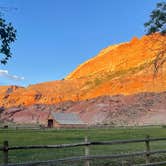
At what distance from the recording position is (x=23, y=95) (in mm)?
187500

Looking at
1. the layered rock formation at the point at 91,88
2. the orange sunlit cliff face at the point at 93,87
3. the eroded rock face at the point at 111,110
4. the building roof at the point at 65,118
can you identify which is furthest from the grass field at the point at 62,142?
the orange sunlit cliff face at the point at 93,87

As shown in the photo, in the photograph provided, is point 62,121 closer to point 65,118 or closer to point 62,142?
point 65,118

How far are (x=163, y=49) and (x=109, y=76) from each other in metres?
165

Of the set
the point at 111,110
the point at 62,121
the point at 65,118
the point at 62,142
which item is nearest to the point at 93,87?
the point at 111,110

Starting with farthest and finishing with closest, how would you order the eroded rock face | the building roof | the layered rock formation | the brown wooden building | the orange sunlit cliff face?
the orange sunlit cliff face
the layered rock formation
the eroded rock face
the building roof
the brown wooden building

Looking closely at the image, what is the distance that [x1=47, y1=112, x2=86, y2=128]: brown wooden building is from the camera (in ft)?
387

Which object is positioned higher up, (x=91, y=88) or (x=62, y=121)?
(x=91, y=88)

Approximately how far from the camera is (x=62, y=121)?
397 feet

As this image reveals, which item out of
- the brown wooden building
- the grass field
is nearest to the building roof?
the brown wooden building

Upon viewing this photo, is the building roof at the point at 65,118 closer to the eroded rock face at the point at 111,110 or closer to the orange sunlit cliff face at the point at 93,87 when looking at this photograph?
the eroded rock face at the point at 111,110

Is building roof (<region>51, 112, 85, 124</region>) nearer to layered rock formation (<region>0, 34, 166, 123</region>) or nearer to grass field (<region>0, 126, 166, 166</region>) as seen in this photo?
layered rock formation (<region>0, 34, 166, 123</region>)

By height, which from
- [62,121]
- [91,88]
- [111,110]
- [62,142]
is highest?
[91,88]

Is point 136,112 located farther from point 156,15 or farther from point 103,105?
point 156,15


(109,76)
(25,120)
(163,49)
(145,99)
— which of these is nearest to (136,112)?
(145,99)
